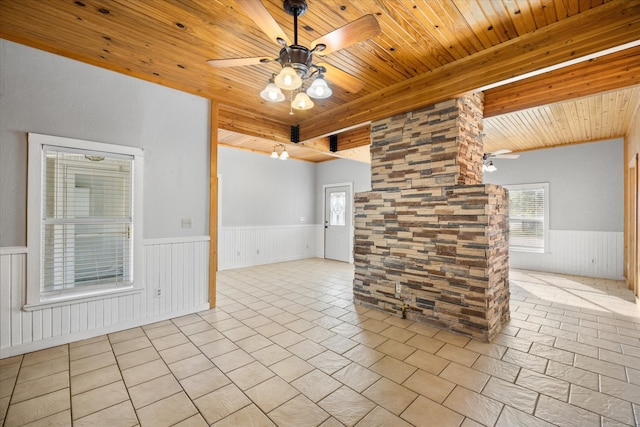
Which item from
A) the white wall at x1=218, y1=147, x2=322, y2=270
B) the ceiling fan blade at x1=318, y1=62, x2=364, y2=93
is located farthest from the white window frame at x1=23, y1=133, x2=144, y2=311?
the white wall at x1=218, y1=147, x2=322, y2=270

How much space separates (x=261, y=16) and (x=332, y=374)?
8.32 feet

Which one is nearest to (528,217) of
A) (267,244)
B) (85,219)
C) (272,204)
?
(272,204)

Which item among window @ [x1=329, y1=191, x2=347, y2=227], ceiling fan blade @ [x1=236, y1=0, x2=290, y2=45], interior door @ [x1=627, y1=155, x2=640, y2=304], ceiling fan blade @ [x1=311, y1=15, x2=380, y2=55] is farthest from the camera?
window @ [x1=329, y1=191, x2=347, y2=227]

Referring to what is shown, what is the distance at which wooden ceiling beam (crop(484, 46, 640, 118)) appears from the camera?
271 centimetres

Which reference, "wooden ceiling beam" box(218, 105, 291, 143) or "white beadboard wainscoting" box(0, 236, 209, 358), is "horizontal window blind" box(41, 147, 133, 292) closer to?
"white beadboard wainscoting" box(0, 236, 209, 358)

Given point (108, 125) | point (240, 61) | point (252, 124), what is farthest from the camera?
point (252, 124)

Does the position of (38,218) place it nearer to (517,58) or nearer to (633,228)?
(517,58)

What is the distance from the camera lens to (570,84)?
302 centimetres

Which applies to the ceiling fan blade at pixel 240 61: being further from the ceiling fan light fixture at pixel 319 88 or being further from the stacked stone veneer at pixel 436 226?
the stacked stone veneer at pixel 436 226

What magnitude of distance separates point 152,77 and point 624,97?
581 cm

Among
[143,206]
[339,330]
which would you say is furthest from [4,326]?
[339,330]

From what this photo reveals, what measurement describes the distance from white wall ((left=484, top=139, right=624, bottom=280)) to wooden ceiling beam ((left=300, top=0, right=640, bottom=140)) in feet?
15.3

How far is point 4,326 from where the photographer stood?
242 centimetres

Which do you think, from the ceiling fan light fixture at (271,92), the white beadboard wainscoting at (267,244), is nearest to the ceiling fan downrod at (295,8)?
the ceiling fan light fixture at (271,92)
